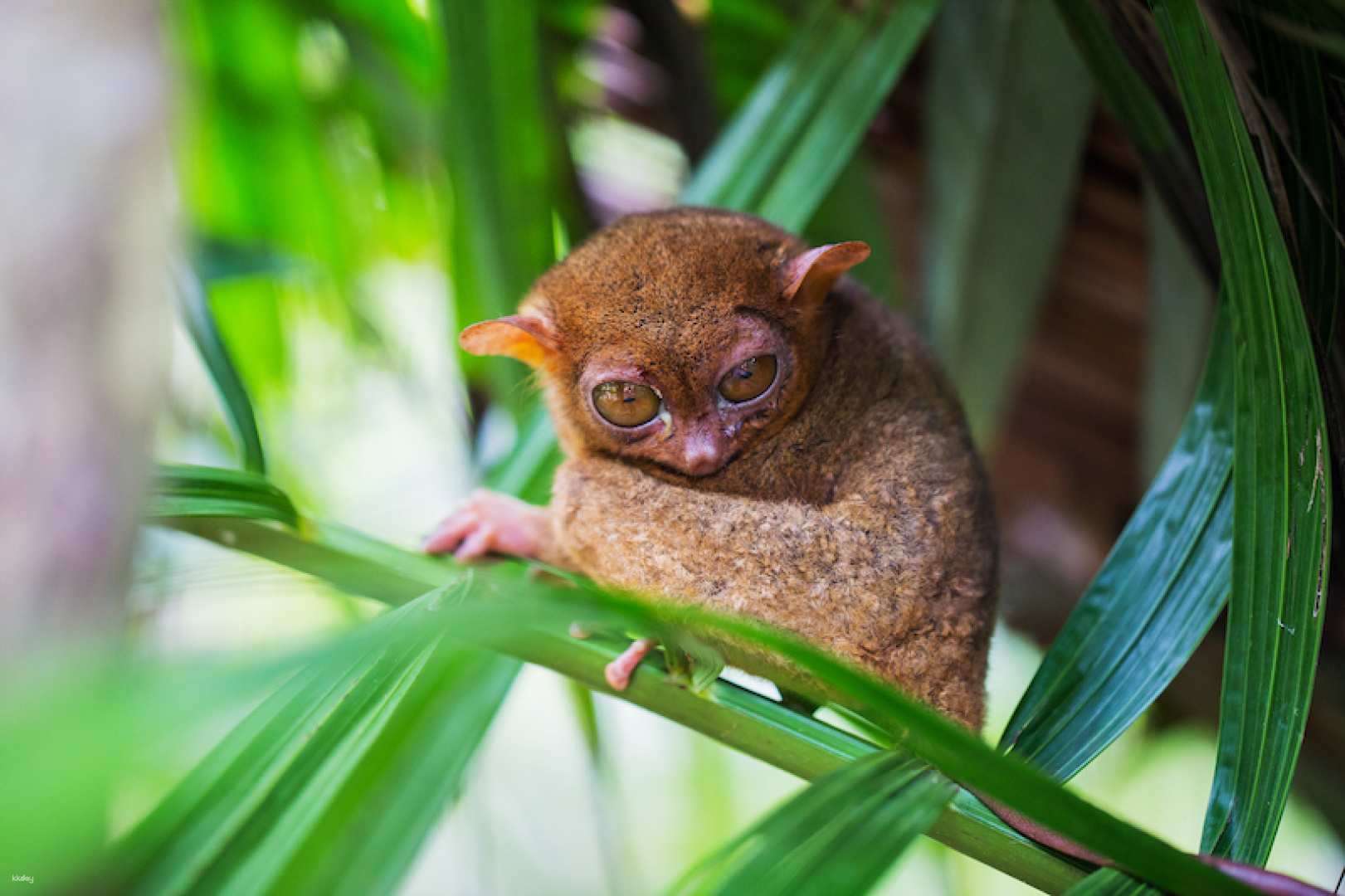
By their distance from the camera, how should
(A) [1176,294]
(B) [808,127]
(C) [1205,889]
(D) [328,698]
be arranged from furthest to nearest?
(A) [1176,294]
(B) [808,127]
(D) [328,698]
(C) [1205,889]

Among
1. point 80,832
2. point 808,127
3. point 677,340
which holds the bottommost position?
point 80,832

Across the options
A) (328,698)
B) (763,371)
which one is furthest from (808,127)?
(328,698)

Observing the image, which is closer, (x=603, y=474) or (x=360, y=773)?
(x=360, y=773)

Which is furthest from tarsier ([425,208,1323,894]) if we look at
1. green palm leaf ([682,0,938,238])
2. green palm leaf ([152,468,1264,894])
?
green palm leaf ([682,0,938,238])

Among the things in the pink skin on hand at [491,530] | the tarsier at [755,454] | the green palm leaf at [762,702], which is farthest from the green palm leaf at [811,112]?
the green palm leaf at [762,702]

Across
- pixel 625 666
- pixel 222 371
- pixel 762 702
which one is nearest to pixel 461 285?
pixel 222 371

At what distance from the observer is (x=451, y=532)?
7.03 ft

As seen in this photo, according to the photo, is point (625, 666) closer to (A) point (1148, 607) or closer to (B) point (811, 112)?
(A) point (1148, 607)

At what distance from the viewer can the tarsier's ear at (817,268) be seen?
2.09 meters

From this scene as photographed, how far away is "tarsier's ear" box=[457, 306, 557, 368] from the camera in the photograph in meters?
2.14

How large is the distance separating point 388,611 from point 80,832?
0.63 meters

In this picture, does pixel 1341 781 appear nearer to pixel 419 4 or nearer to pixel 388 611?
pixel 388 611

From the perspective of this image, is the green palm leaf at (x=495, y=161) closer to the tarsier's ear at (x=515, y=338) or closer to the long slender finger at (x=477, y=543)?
the tarsier's ear at (x=515, y=338)

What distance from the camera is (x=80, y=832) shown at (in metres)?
0.92
